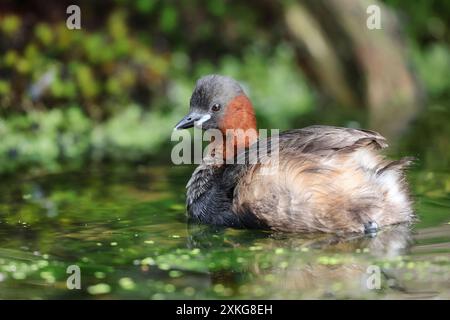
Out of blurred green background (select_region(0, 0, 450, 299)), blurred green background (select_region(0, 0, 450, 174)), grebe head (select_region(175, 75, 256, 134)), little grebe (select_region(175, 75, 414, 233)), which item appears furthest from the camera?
blurred green background (select_region(0, 0, 450, 174))

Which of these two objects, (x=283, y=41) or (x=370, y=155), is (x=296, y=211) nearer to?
(x=370, y=155)

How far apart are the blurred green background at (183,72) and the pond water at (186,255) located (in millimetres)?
2201

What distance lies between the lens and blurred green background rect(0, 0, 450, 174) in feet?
37.8

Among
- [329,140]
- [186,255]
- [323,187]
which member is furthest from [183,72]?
[186,255]

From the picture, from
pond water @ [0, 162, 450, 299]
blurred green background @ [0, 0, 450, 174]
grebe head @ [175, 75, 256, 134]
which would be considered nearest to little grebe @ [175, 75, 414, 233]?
pond water @ [0, 162, 450, 299]

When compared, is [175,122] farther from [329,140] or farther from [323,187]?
[323,187]

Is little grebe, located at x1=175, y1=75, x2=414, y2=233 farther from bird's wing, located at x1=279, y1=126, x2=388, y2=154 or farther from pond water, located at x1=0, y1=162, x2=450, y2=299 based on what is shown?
pond water, located at x1=0, y1=162, x2=450, y2=299

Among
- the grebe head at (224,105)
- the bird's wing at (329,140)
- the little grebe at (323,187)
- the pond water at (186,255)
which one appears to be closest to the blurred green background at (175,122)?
the pond water at (186,255)

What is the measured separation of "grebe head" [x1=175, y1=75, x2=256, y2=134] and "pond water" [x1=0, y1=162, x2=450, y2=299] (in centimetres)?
83

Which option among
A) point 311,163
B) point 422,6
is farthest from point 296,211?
point 422,6

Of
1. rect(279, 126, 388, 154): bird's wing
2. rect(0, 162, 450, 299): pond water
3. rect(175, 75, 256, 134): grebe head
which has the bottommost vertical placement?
rect(0, 162, 450, 299): pond water

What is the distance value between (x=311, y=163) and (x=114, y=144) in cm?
510

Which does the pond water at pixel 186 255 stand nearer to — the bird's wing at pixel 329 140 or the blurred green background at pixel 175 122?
the blurred green background at pixel 175 122

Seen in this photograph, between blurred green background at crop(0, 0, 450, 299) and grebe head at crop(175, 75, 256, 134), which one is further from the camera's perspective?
grebe head at crop(175, 75, 256, 134)
